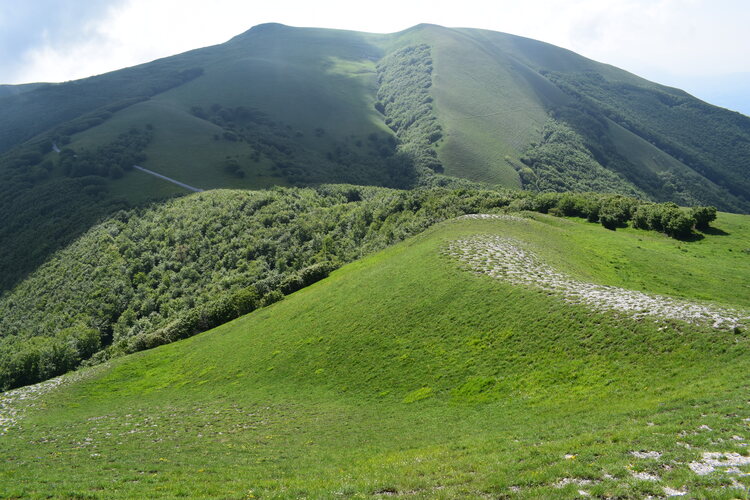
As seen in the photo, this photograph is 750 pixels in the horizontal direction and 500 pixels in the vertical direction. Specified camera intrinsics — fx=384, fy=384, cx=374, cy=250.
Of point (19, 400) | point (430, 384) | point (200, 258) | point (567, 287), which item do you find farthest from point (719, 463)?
point (200, 258)

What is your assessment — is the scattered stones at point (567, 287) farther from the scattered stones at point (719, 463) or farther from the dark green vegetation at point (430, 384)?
the scattered stones at point (719, 463)

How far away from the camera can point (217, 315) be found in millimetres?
82375

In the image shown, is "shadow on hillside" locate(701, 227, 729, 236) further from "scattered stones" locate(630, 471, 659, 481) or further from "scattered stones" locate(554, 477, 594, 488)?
"scattered stones" locate(554, 477, 594, 488)

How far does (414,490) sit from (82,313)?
134m

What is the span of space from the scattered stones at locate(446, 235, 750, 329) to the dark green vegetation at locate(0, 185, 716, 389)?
41.1 metres

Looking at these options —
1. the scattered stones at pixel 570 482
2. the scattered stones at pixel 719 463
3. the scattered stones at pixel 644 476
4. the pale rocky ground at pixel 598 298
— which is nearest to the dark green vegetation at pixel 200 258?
the pale rocky ground at pixel 598 298

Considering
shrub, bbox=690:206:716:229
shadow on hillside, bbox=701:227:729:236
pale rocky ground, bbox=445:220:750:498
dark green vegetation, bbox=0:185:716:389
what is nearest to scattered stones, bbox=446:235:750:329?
pale rocky ground, bbox=445:220:750:498

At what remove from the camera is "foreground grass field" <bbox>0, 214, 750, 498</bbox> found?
56.0 feet

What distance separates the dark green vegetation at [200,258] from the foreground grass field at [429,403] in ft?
94.6

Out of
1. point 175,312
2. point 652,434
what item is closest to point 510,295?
point 652,434

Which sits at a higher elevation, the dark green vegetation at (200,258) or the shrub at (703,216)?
the shrub at (703,216)

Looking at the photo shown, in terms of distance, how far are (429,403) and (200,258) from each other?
404 ft

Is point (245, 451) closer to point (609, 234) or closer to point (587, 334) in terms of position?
point (587, 334)

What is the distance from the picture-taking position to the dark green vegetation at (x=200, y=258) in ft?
273
